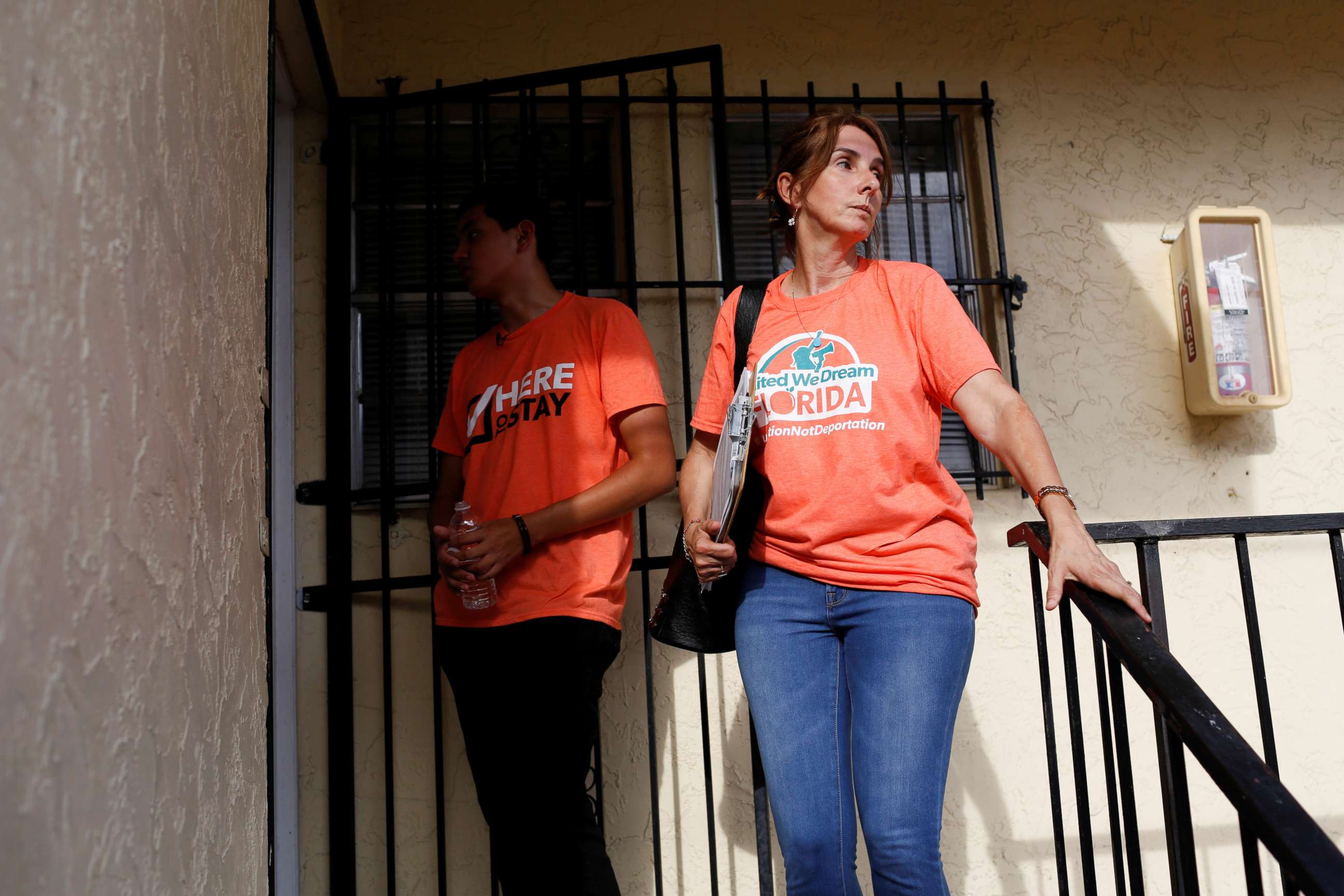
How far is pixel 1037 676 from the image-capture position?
2.95 meters

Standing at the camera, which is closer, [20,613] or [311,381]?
[20,613]

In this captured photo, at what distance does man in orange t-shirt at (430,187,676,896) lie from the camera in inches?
81.0

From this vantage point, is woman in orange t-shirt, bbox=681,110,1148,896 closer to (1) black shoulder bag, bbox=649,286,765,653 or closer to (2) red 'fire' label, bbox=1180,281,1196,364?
(1) black shoulder bag, bbox=649,286,765,653

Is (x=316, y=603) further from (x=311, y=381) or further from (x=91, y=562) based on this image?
(x=91, y=562)

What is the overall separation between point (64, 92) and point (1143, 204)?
3044 millimetres

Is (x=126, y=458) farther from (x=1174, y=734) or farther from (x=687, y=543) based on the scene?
(x=1174, y=734)

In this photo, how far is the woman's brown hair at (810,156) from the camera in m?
2.08

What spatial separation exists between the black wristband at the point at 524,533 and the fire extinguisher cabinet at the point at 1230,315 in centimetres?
204

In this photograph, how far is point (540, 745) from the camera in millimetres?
2059

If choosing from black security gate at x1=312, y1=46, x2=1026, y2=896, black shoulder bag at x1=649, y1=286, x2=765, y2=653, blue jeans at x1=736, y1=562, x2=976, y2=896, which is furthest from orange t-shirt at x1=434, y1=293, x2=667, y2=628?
blue jeans at x1=736, y1=562, x2=976, y2=896

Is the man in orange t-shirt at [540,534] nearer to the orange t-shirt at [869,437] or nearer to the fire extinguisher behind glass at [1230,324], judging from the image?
the orange t-shirt at [869,437]

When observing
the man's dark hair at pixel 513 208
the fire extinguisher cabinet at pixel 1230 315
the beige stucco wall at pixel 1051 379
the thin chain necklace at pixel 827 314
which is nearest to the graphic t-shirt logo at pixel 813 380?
the thin chain necklace at pixel 827 314

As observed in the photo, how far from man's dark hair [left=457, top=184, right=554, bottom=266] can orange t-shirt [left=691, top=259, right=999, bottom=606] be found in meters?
0.79

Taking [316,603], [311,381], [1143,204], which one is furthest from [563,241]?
[1143,204]
